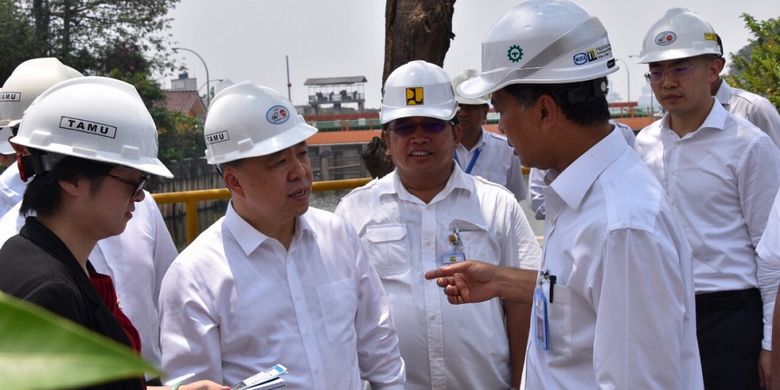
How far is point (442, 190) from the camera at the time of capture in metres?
3.76

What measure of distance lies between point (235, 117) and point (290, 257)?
1.83 feet

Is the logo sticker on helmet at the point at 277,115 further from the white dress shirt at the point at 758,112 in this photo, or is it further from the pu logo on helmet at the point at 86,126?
the white dress shirt at the point at 758,112

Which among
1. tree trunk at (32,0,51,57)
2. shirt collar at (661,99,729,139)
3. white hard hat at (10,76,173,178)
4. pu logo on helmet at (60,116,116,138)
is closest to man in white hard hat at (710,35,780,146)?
shirt collar at (661,99,729,139)

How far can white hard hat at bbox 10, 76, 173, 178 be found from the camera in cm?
226

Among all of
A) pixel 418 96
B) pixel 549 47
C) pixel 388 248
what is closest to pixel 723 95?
pixel 418 96

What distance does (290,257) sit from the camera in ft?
9.64

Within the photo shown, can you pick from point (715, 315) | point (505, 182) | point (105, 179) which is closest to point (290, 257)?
point (105, 179)

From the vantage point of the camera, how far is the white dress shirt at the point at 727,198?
375 centimetres

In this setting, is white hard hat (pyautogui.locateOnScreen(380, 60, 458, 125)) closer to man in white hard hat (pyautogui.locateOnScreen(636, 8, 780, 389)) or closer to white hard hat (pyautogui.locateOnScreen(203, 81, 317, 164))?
white hard hat (pyautogui.locateOnScreen(203, 81, 317, 164))

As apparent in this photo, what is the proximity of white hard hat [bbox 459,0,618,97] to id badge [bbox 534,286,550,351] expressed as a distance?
0.59m

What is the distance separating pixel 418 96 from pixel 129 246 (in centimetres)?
153

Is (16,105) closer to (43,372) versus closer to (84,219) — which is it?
(84,219)

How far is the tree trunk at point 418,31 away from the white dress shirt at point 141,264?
9.12 feet

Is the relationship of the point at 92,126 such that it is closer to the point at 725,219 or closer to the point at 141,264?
the point at 141,264
